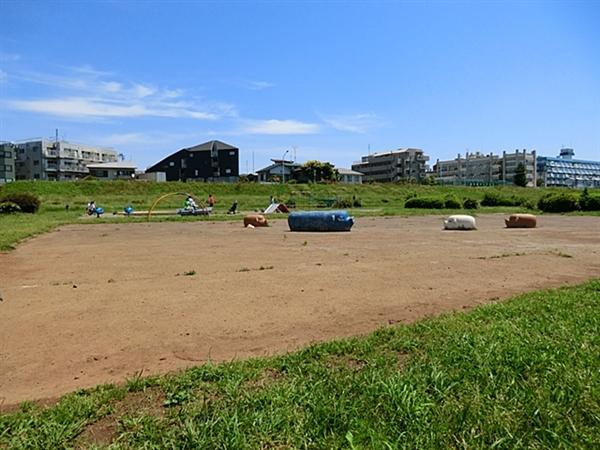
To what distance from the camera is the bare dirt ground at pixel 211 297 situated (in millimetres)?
4031

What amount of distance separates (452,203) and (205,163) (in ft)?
173

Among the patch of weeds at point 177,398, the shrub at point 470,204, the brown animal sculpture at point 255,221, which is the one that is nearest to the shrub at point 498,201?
the shrub at point 470,204

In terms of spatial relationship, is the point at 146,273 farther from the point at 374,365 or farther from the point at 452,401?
the point at 452,401

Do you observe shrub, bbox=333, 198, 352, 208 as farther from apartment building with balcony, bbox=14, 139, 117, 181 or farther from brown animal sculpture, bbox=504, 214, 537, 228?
apartment building with balcony, bbox=14, 139, 117, 181

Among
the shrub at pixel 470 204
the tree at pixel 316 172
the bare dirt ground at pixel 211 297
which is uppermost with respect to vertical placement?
the tree at pixel 316 172

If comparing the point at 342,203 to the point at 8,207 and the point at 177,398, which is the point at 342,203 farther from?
the point at 177,398

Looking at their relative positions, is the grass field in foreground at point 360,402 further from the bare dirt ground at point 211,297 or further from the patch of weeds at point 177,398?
the bare dirt ground at point 211,297

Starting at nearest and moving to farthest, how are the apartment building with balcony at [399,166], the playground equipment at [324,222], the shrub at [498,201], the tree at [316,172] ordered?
the playground equipment at [324,222], the shrub at [498,201], the tree at [316,172], the apartment building with balcony at [399,166]

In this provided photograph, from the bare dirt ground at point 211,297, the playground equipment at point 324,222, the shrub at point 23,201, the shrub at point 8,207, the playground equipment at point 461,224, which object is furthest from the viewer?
the shrub at point 23,201

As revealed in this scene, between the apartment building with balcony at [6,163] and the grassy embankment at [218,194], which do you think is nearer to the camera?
the grassy embankment at [218,194]

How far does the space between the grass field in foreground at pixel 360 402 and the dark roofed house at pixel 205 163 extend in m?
79.0

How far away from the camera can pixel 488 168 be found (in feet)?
409

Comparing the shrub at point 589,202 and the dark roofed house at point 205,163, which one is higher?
the dark roofed house at point 205,163

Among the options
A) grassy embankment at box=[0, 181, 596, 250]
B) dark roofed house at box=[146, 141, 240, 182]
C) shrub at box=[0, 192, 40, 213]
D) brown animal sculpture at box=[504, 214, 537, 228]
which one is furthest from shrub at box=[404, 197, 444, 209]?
dark roofed house at box=[146, 141, 240, 182]
